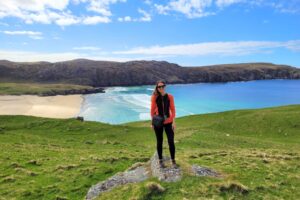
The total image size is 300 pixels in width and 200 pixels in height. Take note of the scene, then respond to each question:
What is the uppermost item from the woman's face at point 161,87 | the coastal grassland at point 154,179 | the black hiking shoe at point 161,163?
the woman's face at point 161,87

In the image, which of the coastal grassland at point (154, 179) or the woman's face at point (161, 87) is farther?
the woman's face at point (161, 87)

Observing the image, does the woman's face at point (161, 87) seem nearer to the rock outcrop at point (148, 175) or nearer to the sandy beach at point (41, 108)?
the rock outcrop at point (148, 175)

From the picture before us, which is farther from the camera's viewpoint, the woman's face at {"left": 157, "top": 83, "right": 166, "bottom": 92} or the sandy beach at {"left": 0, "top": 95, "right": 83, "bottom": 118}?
the sandy beach at {"left": 0, "top": 95, "right": 83, "bottom": 118}

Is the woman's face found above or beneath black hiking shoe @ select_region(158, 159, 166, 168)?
above

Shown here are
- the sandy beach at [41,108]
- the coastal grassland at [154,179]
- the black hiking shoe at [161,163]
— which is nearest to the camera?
the coastal grassland at [154,179]

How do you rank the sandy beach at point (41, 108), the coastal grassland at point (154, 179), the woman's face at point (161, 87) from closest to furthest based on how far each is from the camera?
the coastal grassland at point (154, 179)
the woman's face at point (161, 87)
the sandy beach at point (41, 108)

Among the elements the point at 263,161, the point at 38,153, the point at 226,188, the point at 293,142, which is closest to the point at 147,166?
the point at 226,188

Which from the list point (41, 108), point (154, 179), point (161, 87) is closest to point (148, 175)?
point (154, 179)

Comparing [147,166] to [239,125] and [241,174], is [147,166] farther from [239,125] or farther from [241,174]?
[239,125]

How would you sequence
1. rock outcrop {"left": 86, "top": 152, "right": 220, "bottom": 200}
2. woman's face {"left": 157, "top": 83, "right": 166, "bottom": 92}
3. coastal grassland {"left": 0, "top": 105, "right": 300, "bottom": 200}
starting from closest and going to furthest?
coastal grassland {"left": 0, "top": 105, "right": 300, "bottom": 200}, woman's face {"left": 157, "top": 83, "right": 166, "bottom": 92}, rock outcrop {"left": 86, "top": 152, "right": 220, "bottom": 200}

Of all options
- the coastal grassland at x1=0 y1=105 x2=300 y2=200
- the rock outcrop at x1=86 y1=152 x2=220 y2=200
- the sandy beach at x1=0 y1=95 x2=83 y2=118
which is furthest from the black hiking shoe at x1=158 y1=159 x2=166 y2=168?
the sandy beach at x1=0 y1=95 x2=83 y2=118

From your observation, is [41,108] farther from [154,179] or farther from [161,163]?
[154,179]

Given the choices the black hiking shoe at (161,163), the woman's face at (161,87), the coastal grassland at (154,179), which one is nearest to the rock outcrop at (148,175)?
the black hiking shoe at (161,163)

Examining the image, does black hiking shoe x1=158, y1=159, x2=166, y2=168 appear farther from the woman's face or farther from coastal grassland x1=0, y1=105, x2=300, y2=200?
the woman's face
